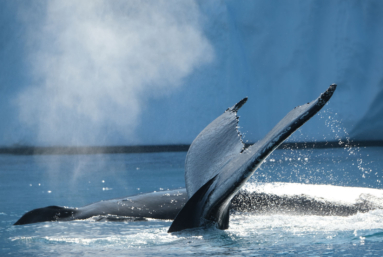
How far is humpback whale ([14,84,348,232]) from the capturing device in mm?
2455

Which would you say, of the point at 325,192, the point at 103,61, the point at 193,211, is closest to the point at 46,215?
the point at 193,211

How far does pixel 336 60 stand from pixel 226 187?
1413 cm

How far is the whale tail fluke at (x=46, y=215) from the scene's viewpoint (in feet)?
13.7

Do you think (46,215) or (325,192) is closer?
(46,215)

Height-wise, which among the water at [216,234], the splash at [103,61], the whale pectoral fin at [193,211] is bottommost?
the water at [216,234]

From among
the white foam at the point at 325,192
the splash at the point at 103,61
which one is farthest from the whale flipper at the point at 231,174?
the splash at the point at 103,61

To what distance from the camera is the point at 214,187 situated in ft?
9.41

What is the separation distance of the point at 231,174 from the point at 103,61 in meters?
14.8

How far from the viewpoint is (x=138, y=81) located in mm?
16734

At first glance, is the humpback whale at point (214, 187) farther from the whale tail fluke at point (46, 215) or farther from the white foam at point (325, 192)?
the white foam at point (325, 192)

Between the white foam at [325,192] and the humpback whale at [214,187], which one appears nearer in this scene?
the humpback whale at [214,187]

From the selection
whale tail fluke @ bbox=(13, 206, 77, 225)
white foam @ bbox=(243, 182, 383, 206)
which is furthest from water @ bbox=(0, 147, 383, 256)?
whale tail fluke @ bbox=(13, 206, 77, 225)

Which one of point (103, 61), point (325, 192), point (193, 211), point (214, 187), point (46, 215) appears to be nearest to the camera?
point (214, 187)

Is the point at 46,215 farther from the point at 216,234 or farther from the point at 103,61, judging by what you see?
the point at 103,61
